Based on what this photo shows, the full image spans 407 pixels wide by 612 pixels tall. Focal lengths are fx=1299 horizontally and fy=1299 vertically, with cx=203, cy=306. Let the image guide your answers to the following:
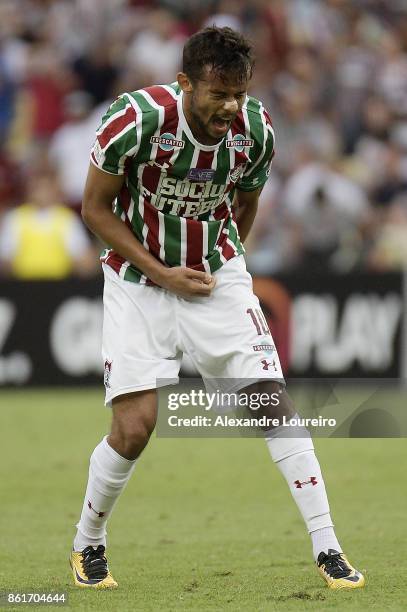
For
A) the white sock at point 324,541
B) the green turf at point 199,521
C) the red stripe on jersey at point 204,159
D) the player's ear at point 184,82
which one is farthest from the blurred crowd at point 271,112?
the white sock at point 324,541

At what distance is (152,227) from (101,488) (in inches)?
48.2

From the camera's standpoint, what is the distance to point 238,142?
5938mm

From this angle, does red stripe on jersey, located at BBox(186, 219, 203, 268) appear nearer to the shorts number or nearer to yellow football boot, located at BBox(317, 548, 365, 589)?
the shorts number

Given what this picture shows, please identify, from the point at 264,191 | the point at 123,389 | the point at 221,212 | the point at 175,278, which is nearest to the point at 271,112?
the point at 264,191

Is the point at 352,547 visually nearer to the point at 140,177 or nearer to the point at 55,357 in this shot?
the point at 140,177

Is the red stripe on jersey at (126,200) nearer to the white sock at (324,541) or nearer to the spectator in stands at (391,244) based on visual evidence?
the white sock at (324,541)

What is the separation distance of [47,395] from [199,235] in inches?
312

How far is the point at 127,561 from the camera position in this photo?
6.70m

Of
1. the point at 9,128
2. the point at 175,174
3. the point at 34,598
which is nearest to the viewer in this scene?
the point at 34,598

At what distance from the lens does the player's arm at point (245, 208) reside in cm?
637

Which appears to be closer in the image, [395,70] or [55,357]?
[55,357]

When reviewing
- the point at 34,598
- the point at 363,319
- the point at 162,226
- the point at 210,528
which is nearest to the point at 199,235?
the point at 162,226

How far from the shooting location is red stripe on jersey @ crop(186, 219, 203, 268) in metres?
6.00

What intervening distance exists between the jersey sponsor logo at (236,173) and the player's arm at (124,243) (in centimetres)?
48
